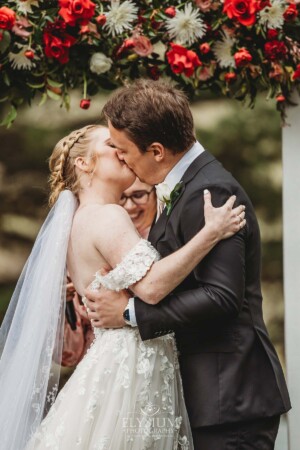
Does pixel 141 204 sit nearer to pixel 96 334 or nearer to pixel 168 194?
pixel 168 194

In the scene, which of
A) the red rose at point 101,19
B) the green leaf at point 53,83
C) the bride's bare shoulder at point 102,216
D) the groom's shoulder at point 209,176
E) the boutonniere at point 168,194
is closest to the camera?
the groom's shoulder at point 209,176

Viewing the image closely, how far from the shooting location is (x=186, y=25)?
430 cm

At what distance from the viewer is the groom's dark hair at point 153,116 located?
3.14 metres

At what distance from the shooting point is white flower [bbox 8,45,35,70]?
170 inches

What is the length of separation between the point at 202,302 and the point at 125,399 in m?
0.56

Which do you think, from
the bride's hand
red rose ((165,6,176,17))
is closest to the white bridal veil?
the bride's hand

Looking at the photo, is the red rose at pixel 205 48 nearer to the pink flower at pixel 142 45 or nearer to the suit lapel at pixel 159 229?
the pink flower at pixel 142 45

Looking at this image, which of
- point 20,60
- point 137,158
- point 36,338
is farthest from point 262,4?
point 36,338

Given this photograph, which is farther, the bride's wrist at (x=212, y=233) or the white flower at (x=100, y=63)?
the white flower at (x=100, y=63)

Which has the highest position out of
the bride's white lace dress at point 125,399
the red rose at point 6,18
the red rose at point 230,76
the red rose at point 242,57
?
the red rose at point 6,18

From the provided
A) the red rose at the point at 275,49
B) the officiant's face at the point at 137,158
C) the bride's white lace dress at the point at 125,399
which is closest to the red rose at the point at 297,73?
the red rose at the point at 275,49

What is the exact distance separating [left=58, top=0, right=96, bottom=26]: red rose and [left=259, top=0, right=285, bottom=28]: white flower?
0.97 m

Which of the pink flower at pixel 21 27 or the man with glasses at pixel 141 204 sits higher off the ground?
the pink flower at pixel 21 27

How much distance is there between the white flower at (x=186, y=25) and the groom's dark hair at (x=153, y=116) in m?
1.21
